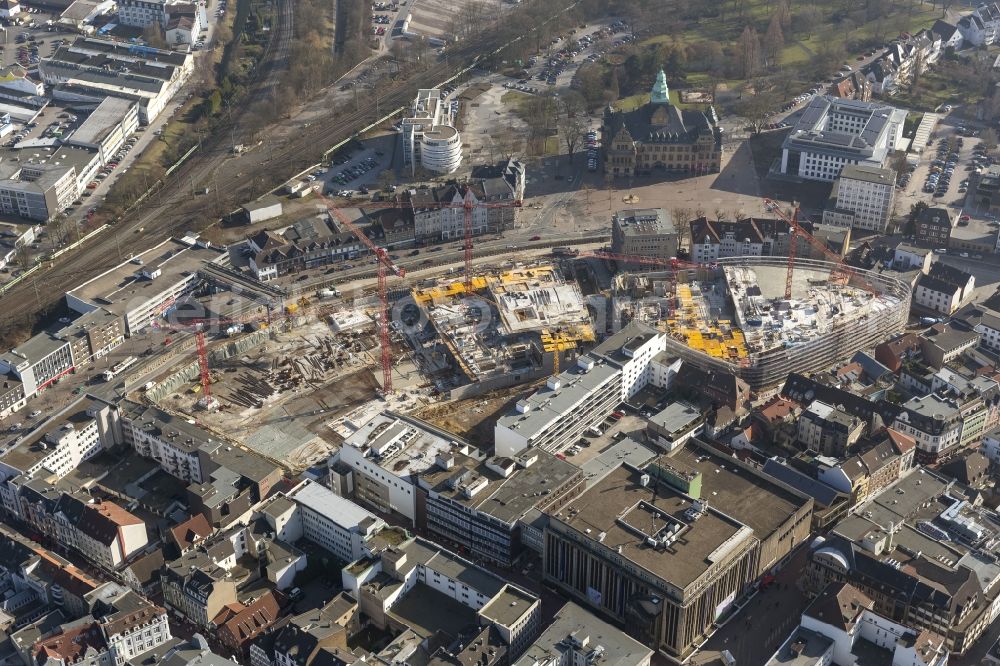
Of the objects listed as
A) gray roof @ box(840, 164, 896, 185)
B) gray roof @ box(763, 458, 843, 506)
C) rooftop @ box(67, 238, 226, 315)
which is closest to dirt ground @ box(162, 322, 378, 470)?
rooftop @ box(67, 238, 226, 315)

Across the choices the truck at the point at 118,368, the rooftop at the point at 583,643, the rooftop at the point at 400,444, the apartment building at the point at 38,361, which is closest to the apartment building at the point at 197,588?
the rooftop at the point at 400,444

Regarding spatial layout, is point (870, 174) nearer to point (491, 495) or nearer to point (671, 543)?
point (671, 543)

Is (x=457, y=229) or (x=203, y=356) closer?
(x=203, y=356)

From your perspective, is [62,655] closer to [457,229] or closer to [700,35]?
[457,229]

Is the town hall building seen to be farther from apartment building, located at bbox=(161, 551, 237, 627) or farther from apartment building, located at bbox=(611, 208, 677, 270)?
apartment building, located at bbox=(161, 551, 237, 627)

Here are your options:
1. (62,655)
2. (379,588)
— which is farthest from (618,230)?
(62,655)
